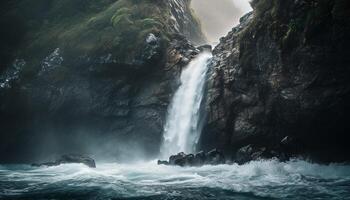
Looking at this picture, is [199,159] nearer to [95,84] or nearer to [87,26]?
[95,84]

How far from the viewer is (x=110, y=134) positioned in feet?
117

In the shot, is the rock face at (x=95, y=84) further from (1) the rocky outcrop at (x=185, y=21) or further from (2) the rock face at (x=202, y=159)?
(2) the rock face at (x=202, y=159)

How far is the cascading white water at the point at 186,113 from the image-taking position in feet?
101

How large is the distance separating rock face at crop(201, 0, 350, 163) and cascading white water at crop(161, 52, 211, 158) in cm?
168

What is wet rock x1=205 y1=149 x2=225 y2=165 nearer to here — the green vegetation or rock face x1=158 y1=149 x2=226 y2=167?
rock face x1=158 y1=149 x2=226 y2=167

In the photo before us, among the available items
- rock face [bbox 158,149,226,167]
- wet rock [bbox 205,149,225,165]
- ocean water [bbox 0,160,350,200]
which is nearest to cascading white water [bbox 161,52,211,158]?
rock face [bbox 158,149,226,167]

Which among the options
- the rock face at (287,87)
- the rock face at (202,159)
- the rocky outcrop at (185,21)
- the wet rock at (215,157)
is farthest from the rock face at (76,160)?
the rocky outcrop at (185,21)

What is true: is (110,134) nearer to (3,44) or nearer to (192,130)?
(192,130)

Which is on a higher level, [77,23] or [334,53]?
[77,23]

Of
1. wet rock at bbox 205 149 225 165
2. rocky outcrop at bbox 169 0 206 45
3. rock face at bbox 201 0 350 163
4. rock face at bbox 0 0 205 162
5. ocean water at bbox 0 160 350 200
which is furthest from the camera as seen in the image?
rocky outcrop at bbox 169 0 206 45

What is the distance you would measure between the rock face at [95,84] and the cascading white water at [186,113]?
86 centimetres

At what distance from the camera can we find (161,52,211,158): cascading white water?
1216 inches

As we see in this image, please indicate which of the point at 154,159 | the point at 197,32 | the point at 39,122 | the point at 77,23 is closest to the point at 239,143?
the point at 154,159

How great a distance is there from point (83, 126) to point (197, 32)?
1210 inches
